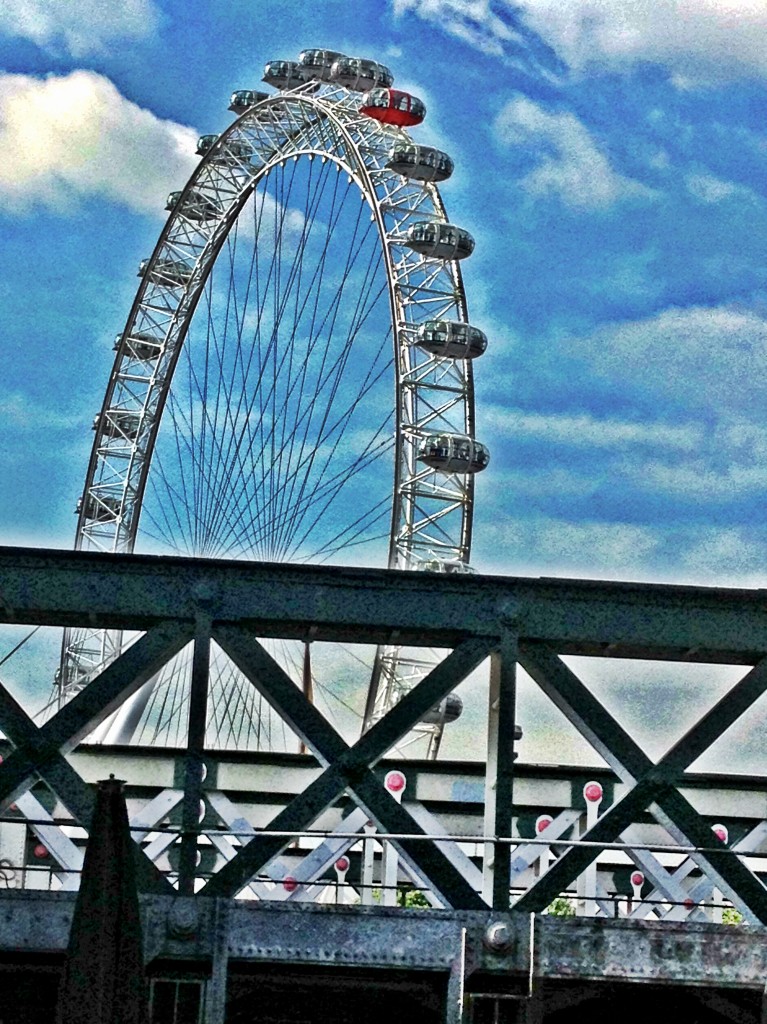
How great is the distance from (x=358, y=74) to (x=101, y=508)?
23.3 meters

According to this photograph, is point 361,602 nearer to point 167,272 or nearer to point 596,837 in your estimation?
point 596,837

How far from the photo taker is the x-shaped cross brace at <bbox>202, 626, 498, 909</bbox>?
18.2 m

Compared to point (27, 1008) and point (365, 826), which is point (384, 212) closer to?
point (365, 826)

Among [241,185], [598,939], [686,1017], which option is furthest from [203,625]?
[241,185]

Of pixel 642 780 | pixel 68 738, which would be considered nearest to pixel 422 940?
pixel 642 780

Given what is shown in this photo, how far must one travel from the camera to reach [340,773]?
18312mm

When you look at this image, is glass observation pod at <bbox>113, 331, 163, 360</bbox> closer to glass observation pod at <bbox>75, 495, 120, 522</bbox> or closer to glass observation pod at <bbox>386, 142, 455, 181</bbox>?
glass observation pod at <bbox>75, 495, 120, 522</bbox>

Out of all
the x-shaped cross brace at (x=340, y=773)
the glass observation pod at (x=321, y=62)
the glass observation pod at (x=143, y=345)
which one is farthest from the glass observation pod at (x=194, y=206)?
the x-shaped cross brace at (x=340, y=773)

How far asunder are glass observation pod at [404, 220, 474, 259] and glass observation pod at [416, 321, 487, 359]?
83.2 inches

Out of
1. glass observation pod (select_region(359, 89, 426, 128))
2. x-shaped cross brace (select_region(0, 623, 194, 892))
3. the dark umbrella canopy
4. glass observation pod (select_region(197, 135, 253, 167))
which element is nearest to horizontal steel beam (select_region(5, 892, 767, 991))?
x-shaped cross brace (select_region(0, 623, 194, 892))

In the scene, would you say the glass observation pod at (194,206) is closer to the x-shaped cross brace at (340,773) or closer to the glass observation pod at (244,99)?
the glass observation pod at (244,99)

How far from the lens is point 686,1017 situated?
21.0 metres

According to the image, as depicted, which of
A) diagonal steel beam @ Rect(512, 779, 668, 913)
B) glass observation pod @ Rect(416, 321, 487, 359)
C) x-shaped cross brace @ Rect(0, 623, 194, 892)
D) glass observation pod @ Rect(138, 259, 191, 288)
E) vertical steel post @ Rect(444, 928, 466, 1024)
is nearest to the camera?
vertical steel post @ Rect(444, 928, 466, 1024)

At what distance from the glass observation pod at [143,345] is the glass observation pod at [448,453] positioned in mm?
24566
